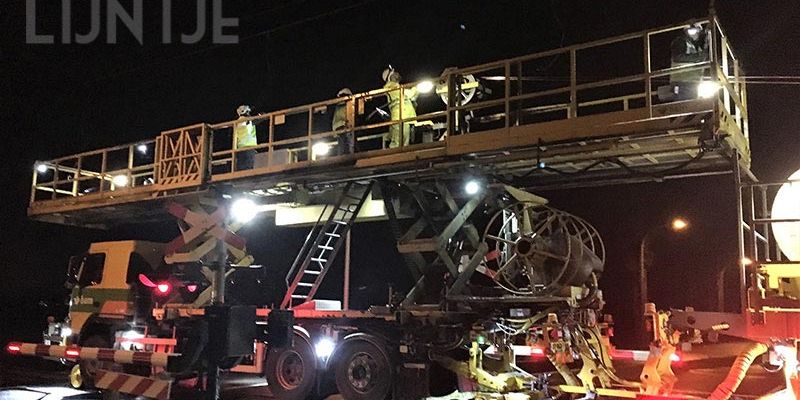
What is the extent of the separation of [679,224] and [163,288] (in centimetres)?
1232

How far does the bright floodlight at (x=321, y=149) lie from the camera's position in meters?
13.9

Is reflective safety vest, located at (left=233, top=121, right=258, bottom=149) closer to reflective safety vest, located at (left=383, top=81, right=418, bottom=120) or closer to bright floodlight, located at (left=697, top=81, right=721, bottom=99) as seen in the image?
reflective safety vest, located at (left=383, top=81, right=418, bottom=120)

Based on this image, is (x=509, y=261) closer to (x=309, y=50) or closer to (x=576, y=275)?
(x=576, y=275)

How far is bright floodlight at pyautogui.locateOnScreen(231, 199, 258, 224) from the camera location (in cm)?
1453

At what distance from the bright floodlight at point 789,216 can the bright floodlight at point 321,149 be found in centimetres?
819

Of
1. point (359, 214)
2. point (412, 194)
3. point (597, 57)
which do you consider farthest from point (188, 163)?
point (597, 57)

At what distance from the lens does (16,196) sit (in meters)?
24.5

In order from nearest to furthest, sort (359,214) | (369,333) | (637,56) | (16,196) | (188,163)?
(369,333) < (359,214) < (188,163) < (637,56) < (16,196)

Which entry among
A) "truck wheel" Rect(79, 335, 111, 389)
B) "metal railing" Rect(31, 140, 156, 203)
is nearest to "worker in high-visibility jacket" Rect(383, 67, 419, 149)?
"metal railing" Rect(31, 140, 156, 203)

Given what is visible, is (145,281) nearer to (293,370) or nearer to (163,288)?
(163,288)

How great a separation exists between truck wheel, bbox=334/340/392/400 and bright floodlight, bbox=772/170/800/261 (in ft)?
18.9

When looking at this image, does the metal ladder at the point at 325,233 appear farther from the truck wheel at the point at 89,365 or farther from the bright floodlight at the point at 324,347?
the truck wheel at the point at 89,365

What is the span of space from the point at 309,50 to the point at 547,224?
45.2 feet

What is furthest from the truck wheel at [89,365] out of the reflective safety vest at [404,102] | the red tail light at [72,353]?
the reflective safety vest at [404,102]
